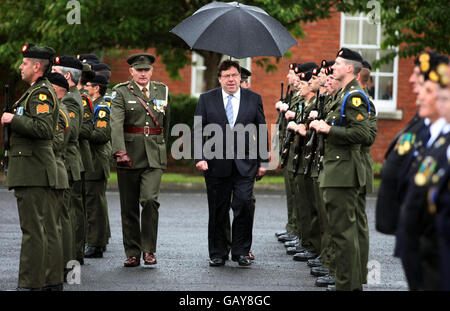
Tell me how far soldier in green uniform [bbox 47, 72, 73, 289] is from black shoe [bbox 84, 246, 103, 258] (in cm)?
160

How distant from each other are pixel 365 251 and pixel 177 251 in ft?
9.94

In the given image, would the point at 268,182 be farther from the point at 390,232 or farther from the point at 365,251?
the point at 390,232

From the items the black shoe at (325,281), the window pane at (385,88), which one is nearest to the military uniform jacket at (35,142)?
the black shoe at (325,281)

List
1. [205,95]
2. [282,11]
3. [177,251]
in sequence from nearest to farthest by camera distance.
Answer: [205,95] → [177,251] → [282,11]

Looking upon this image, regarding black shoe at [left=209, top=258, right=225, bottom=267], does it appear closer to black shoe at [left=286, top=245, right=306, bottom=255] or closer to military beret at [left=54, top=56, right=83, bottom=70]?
black shoe at [left=286, top=245, right=306, bottom=255]

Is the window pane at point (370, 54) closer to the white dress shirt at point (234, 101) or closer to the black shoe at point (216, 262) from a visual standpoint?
the white dress shirt at point (234, 101)

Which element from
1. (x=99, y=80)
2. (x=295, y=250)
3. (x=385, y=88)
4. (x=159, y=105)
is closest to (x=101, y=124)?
(x=99, y=80)

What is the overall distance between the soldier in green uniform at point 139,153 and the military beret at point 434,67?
4987 millimetres

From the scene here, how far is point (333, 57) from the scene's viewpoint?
23.5 m

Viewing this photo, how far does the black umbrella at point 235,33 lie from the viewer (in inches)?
363

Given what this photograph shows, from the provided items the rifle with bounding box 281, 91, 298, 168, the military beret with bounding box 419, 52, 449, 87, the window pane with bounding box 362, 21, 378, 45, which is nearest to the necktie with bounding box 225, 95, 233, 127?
the rifle with bounding box 281, 91, 298, 168

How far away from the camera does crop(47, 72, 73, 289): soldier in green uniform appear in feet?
24.8
